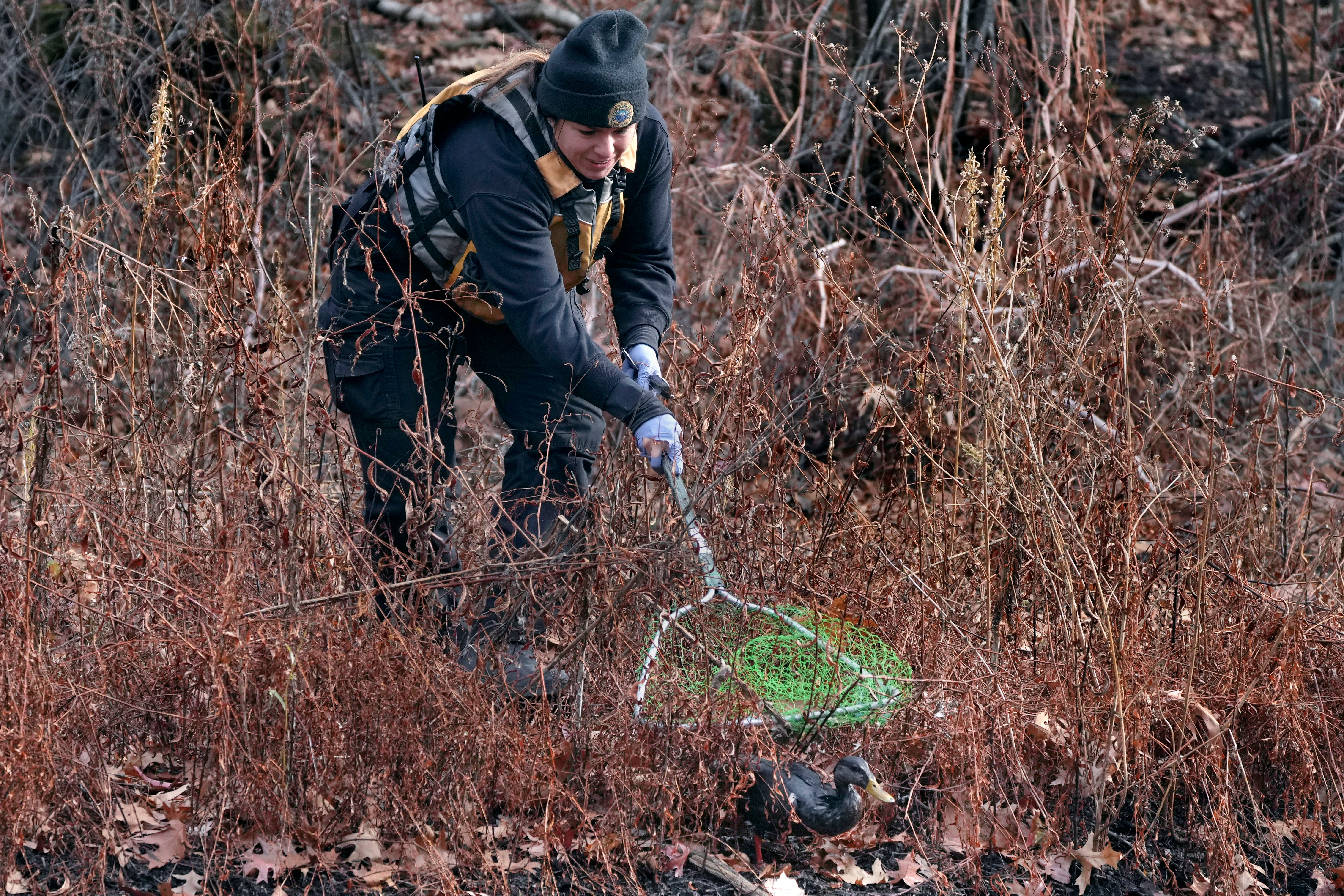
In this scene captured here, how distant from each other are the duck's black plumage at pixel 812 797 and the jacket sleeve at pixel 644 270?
4.02ft

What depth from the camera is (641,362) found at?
11.7 feet

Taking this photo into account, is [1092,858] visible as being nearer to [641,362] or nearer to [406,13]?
[641,362]

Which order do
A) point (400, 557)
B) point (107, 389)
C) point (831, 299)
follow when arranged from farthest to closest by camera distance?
point (831, 299), point (107, 389), point (400, 557)

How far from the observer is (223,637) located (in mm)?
2820

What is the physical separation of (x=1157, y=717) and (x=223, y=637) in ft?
7.18

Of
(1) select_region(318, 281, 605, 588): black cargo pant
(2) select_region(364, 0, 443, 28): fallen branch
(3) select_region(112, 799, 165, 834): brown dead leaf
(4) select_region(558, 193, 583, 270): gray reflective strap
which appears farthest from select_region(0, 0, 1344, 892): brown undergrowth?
(2) select_region(364, 0, 443, 28): fallen branch

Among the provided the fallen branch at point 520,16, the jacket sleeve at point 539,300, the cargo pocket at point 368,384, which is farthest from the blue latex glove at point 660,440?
the fallen branch at point 520,16

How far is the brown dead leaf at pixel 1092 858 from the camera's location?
311 cm

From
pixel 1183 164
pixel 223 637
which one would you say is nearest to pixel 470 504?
pixel 223 637

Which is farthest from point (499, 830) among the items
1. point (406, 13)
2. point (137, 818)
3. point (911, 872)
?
point (406, 13)

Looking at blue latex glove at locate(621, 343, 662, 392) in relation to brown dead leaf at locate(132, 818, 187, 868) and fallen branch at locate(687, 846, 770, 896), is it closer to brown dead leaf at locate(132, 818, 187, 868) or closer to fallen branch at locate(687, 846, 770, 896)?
fallen branch at locate(687, 846, 770, 896)

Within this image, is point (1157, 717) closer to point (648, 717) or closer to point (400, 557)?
point (648, 717)

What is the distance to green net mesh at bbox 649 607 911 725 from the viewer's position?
312 centimetres

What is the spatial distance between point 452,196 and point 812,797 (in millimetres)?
1629
